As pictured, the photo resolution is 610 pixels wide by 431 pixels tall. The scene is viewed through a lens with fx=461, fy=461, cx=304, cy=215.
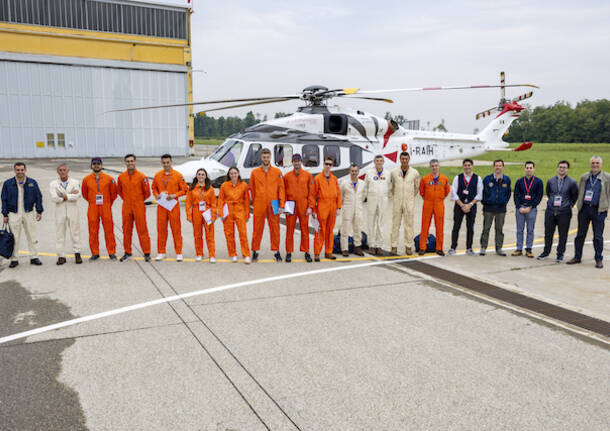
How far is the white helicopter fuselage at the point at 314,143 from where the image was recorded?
13188 millimetres

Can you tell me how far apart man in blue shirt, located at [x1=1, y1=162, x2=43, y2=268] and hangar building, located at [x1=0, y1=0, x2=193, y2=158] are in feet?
104

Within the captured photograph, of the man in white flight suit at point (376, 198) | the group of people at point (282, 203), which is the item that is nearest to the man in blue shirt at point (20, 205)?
the group of people at point (282, 203)

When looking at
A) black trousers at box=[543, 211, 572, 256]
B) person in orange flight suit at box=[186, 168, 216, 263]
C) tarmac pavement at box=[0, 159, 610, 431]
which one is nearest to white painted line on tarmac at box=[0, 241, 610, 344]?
tarmac pavement at box=[0, 159, 610, 431]

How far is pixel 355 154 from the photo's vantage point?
1415cm

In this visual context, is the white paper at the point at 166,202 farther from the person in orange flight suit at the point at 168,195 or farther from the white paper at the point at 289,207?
the white paper at the point at 289,207

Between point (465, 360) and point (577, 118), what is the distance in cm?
11942

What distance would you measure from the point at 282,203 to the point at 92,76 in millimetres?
38937

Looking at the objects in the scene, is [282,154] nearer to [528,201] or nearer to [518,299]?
[528,201]

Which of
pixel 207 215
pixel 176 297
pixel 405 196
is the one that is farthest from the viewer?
pixel 405 196

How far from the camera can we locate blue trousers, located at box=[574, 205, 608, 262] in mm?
7832

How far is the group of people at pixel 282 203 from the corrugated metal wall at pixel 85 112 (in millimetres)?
35663

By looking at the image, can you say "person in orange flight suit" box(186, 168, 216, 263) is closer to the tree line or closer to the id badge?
the id badge

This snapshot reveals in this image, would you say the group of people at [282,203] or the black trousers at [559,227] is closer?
the group of people at [282,203]

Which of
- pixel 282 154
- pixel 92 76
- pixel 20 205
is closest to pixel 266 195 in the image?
pixel 20 205
